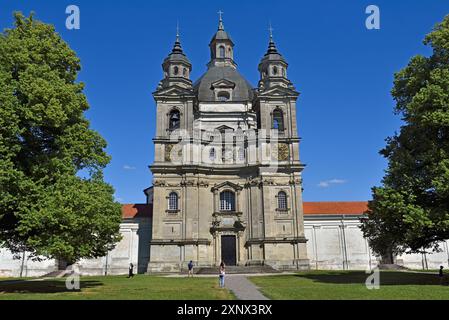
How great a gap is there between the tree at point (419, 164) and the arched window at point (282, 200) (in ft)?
64.8

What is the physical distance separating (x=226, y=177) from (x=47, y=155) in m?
27.4

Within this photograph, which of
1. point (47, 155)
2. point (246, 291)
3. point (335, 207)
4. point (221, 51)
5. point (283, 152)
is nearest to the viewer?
point (246, 291)

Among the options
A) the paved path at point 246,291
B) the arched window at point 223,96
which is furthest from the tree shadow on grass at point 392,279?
the arched window at point 223,96

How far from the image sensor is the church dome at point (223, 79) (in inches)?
2057

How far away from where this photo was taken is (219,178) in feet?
153

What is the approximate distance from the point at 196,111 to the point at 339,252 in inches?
940

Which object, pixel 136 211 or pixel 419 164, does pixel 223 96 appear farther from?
pixel 419 164

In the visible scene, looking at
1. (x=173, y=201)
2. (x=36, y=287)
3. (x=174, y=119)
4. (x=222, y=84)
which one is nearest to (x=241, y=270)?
(x=173, y=201)

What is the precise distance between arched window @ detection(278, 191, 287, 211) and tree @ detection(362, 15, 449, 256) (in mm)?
19764

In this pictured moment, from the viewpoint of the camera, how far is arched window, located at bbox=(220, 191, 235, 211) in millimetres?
46000

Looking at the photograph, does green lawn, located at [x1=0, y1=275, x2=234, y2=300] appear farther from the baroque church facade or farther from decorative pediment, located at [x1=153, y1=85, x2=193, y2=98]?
decorative pediment, located at [x1=153, y1=85, x2=193, y2=98]

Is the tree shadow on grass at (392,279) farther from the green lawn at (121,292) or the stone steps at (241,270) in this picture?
the stone steps at (241,270)

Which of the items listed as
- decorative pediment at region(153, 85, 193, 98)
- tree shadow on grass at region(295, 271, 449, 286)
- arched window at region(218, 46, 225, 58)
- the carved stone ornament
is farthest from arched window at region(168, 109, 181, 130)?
tree shadow on grass at region(295, 271, 449, 286)

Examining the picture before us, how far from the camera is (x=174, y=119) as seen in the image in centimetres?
4838
